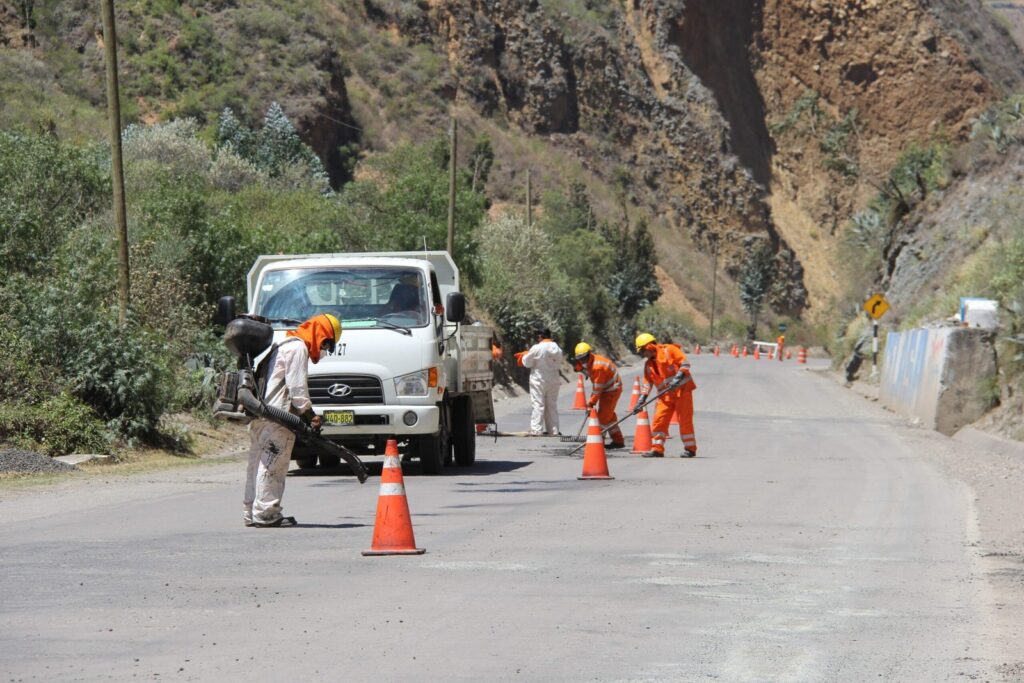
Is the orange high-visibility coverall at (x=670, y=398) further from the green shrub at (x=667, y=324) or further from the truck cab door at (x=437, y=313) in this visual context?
the green shrub at (x=667, y=324)

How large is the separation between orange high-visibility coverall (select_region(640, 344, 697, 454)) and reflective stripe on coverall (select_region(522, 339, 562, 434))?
3509mm

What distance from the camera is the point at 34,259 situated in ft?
88.3

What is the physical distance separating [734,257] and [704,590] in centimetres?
10626

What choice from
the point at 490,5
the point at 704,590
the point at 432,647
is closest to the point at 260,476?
the point at 704,590

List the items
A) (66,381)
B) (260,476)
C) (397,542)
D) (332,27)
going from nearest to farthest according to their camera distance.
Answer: (397,542), (260,476), (66,381), (332,27)

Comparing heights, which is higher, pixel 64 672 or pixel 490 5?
pixel 490 5

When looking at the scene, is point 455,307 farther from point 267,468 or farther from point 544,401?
point 544,401

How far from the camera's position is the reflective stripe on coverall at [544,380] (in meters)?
25.0

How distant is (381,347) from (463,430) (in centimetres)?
241

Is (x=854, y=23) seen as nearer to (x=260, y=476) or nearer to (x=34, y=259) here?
(x=34, y=259)

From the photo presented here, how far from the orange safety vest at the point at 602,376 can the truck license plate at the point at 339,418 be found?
5801 mm

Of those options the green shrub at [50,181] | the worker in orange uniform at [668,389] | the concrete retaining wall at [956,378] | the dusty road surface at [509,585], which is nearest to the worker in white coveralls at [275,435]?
the dusty road surface at [509,585]

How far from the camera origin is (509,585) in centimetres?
934

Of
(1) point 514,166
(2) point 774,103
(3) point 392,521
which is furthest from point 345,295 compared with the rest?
(2) point 774,103
